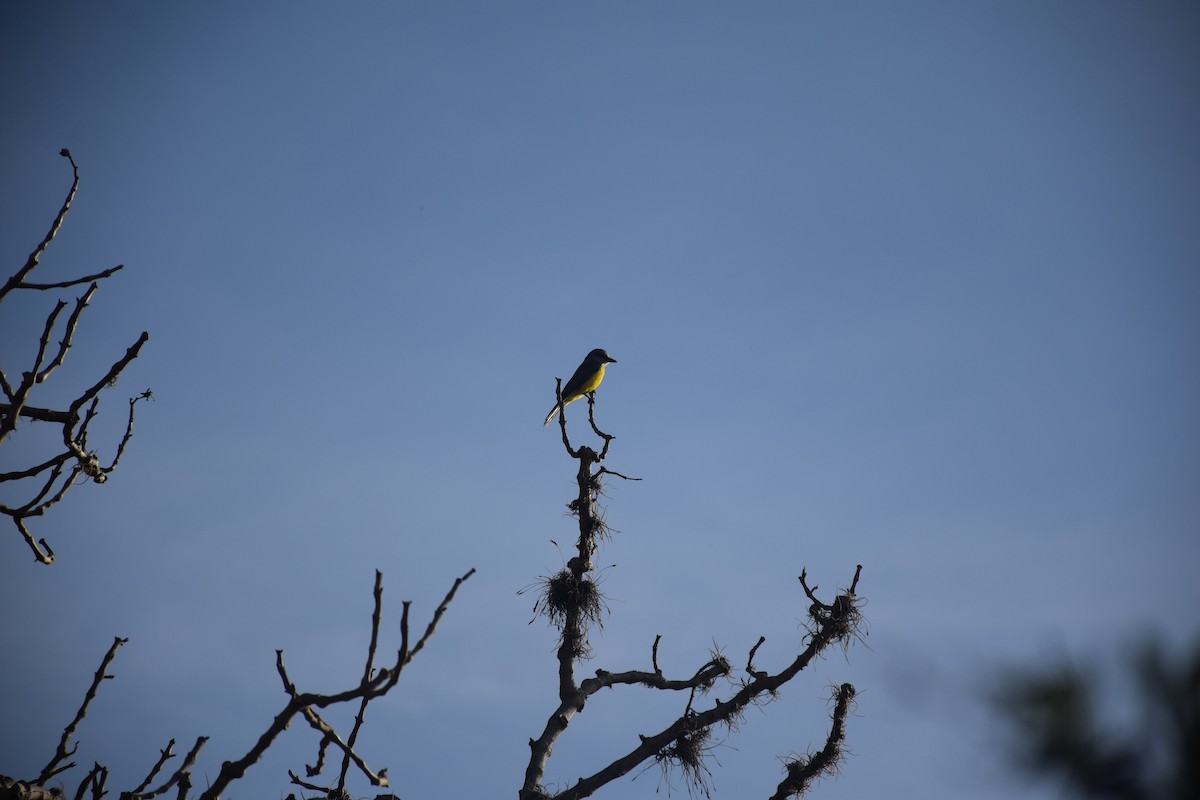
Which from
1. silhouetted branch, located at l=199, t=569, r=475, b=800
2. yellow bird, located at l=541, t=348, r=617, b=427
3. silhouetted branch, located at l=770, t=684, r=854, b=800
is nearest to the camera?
silhouetted branch, located at l=199, t=569, r=475, b=800

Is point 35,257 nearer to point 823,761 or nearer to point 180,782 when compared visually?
point 180,782

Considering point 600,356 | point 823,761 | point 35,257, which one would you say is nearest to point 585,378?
point 600,356

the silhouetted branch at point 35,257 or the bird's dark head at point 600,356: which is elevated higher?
the bird's dark head at point 600,356

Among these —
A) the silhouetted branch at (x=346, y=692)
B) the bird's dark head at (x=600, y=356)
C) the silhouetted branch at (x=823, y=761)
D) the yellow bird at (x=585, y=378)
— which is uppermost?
the bird's dark head at (x=600, y=356)

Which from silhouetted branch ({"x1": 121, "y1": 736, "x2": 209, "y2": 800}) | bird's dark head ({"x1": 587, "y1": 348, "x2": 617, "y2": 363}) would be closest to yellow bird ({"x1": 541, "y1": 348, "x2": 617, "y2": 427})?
bird's dark head ({"x1": 587, "y1": 348, "x2": 617, "y2": 363})

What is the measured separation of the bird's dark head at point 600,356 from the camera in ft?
46.0

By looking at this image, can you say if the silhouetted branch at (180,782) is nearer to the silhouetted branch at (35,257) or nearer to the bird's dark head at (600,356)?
the silhouetted branch at (35,257)

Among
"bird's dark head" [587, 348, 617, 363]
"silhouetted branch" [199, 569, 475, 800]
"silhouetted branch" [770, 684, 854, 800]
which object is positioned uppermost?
"bird's dark head" [587, 348, 617, 363]

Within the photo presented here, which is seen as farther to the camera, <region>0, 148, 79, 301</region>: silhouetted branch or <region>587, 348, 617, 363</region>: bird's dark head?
<region>587, 348, 617, 363</region>: bird's dark head

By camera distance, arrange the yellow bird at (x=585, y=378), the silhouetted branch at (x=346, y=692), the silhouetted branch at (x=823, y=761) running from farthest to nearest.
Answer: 1. the yellow bird at (x=585, y=378)
2. the silhouetted branch at (x=823, y=761)
3. the silhouetted branch at (x=346, y=692)

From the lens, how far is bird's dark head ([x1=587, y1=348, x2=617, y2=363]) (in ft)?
46.0

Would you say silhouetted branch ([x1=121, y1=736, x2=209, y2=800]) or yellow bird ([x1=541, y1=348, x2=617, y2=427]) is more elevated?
yellow bird ([x1=541, y1=348, x2=617, y2=427])

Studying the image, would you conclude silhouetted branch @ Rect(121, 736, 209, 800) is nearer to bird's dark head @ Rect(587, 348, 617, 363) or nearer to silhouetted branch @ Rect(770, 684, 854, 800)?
silhouetted branch @ Rect(770, 684, 854, 800)

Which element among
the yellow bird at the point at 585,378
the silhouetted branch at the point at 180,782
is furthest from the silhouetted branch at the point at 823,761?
the yellow bird at the point at 585,378
